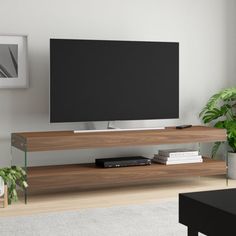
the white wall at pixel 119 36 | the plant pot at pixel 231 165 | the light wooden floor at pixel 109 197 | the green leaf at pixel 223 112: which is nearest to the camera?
the light wooden floor at pixel 109 197

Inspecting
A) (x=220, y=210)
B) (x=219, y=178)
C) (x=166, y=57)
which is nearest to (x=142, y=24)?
(x=166, y=57)

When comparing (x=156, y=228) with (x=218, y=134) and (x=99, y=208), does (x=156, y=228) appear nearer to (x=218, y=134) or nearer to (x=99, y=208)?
(x=99, y=208)

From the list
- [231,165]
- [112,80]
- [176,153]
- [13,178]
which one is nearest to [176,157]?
[176,153]

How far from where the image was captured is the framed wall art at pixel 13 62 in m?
5.41

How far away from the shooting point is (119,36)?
19.4 ft

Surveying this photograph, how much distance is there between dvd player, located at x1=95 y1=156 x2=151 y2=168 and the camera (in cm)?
538

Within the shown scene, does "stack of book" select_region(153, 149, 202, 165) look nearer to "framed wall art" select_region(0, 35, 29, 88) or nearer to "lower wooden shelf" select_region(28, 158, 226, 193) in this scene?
"lower wooden shelf" select_region(28, 158, 226, 193)

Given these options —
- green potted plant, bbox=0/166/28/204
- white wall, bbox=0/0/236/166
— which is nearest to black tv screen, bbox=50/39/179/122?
white wall, bbox=0/0/236/166

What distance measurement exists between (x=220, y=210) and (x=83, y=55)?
3.33 meters

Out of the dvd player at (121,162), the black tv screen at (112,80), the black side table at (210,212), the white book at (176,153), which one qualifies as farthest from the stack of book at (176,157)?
the black side table at (210,212)

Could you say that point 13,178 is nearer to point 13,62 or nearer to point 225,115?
point 13,62

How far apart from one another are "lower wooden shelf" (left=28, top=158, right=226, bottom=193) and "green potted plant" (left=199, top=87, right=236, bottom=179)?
1.31 ft

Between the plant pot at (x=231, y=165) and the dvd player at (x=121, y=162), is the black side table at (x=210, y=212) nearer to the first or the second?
the dvd player at (x=121, y=162)

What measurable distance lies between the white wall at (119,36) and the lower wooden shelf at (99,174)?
38 centimetres
